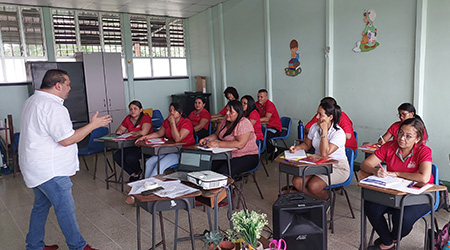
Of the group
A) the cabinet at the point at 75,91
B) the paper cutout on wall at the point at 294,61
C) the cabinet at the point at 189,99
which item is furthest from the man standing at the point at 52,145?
the cabinet at the point at 189,99

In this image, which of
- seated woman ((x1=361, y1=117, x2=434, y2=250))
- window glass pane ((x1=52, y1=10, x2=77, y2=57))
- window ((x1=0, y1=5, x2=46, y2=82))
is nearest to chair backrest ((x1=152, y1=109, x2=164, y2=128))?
window glass pane ((x1=52, y1=10, x2=77, y2=57))

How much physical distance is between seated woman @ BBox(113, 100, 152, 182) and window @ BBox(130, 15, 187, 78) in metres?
3.69

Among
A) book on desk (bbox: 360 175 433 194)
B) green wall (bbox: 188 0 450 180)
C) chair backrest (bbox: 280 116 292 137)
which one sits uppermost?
green wall (bbox: 188 0 450 180)

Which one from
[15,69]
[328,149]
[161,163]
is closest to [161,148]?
[161,163]

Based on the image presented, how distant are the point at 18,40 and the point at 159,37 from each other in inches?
126

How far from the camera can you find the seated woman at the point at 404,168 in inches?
98.9

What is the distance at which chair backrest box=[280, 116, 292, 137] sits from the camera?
607 centimetres

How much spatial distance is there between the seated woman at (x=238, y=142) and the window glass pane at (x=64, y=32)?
5263 millimetres

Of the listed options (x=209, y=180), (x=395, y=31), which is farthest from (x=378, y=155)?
(x=395, y=31)

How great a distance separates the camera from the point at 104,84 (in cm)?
761

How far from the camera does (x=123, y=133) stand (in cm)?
517

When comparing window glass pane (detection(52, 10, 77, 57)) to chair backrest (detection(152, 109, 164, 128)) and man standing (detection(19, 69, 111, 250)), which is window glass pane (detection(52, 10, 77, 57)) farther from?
man standing (detection(19, 69, 111, 250))

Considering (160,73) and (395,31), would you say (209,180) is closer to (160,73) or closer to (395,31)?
(395,31)

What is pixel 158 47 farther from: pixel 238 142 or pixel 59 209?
pixel 59 209
